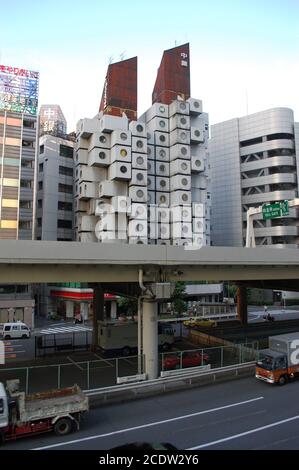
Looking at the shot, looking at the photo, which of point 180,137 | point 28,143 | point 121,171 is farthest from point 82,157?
point 180,137

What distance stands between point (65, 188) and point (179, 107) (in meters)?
24.5

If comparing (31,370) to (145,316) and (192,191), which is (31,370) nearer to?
(145,316)

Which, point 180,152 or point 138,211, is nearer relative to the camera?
point 138,211

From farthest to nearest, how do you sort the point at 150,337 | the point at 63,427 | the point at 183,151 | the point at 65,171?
the point at 65,171 → the point at 183,151 → the point at 150,337 → the point at 63,427

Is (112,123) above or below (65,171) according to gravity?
above

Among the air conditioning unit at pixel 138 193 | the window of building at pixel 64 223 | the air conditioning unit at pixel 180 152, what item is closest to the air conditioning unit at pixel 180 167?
the air conditioning unit at pixel 180 152

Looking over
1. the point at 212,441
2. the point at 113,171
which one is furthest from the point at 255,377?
the point at 113,171

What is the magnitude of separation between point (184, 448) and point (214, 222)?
81987mm

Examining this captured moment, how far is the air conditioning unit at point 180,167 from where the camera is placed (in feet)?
213

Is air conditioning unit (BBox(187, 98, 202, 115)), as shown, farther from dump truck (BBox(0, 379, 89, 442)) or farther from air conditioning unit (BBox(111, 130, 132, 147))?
dump truck (BBox(0, 379, 89, 442))

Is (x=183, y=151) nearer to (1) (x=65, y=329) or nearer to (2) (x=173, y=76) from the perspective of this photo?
(2) (x=173, y=76)

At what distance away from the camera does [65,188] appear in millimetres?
70375

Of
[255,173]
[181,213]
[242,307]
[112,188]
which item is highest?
[255,173]

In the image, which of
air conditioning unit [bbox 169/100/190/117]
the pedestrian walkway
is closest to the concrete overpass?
the pedestrian walkway
